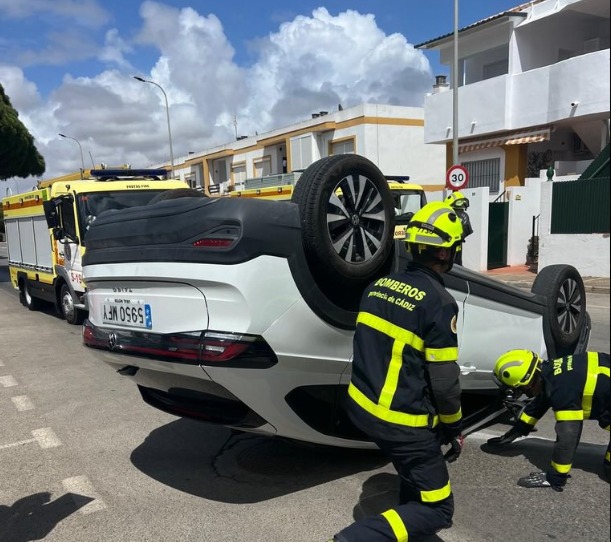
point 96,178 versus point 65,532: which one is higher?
point 96,178

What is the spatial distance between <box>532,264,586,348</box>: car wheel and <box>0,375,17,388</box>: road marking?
18.1 feet

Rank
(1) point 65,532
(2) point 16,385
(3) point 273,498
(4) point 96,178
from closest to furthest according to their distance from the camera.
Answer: (1) point 65,532 < (3) point 273,498 < (2) point 16,385 < (4) point 96,178

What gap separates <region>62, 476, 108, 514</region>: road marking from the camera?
10.8ft

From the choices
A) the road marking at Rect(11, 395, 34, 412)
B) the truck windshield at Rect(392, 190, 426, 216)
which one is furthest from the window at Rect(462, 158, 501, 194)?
the road marking at Rect(11, 395, 34, 412)

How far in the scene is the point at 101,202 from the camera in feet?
28.3

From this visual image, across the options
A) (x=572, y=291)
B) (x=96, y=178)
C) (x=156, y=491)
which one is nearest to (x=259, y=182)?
(x=96, y=178)

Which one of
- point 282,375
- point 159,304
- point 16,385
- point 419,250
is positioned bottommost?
point 16,385

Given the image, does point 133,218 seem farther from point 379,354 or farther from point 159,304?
point 379,354

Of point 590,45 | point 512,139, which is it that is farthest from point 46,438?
point 590,45

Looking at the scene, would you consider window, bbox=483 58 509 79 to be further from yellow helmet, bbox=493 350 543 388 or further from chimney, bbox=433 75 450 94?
yellow helmet, bbox=493 350 543 388

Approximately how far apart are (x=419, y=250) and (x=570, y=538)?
176 cm

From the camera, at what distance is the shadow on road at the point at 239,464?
3.49 m

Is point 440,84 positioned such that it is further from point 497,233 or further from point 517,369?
point 517,369

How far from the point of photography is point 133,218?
3098 mm
